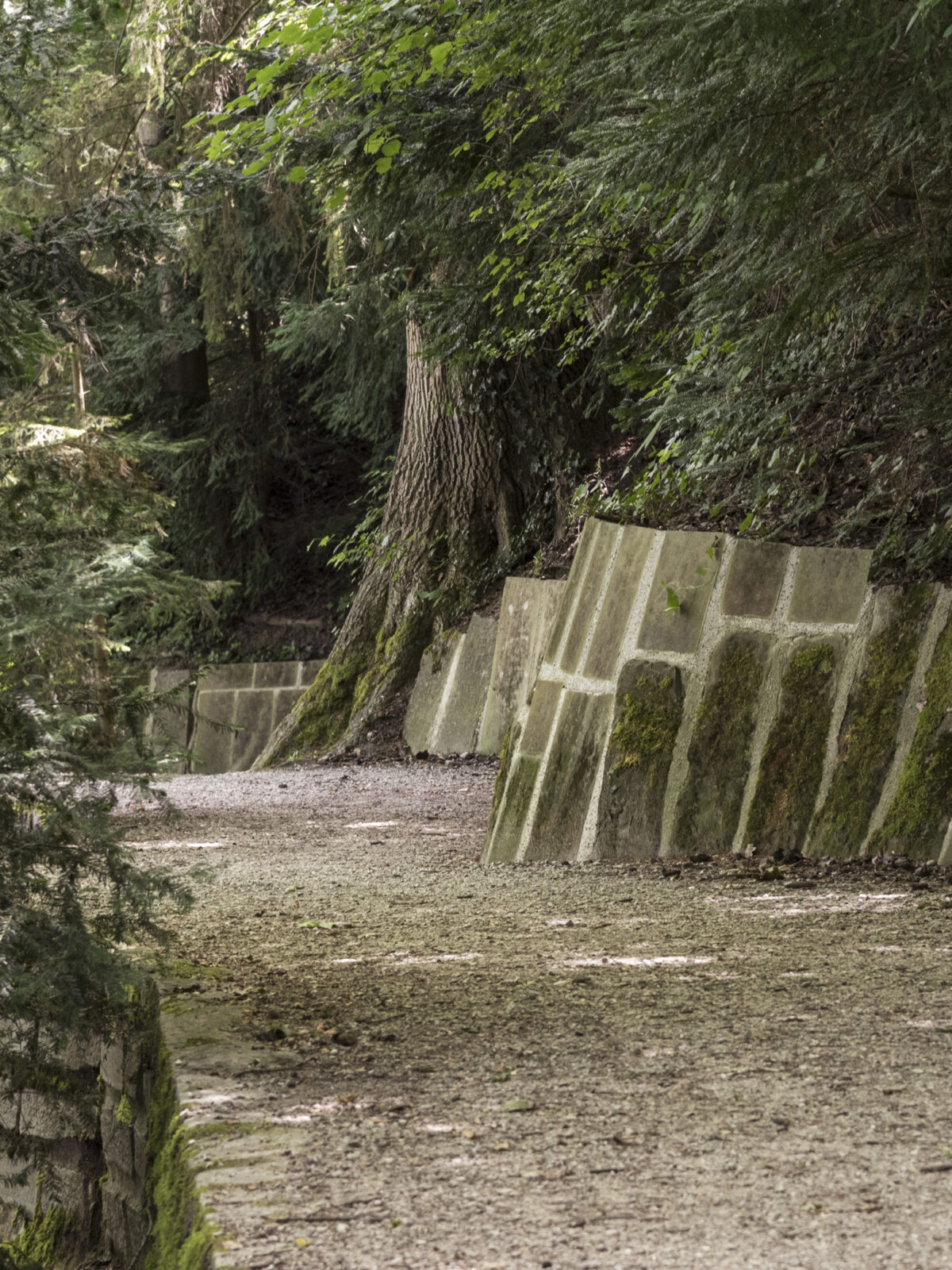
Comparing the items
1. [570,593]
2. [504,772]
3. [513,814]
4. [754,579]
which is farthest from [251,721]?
[754,579]

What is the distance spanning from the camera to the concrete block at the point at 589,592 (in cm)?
582

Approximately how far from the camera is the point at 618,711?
17.3 ft

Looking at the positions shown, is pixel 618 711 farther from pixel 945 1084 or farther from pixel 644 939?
pixel 945 1084

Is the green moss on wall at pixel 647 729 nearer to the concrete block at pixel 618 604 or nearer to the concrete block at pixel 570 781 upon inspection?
the concrete block at pixel 570 781

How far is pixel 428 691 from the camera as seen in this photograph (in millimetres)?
10281

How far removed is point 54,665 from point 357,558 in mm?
8566

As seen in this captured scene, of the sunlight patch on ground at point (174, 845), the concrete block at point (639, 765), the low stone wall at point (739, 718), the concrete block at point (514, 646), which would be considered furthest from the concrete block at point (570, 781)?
the concrete block at point (514, 646)

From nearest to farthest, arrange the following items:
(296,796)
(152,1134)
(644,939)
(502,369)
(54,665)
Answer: (152,1134)
(54,665)
(644,939)
(296,796)
(502,369)

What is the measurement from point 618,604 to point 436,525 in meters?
5.35

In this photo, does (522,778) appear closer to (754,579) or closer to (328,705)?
(754,579)

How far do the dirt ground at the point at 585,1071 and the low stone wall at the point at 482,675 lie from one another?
465 centimetres

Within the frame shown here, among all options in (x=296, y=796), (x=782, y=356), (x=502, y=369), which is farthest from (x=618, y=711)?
(x=502, y=369)

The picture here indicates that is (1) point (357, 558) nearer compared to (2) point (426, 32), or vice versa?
(2) point (426, 32)

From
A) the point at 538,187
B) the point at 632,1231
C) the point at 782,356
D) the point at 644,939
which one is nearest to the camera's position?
the point at 632,1231
